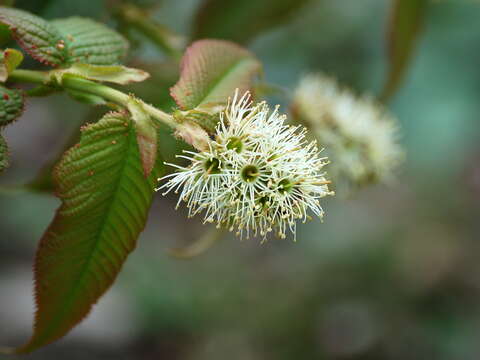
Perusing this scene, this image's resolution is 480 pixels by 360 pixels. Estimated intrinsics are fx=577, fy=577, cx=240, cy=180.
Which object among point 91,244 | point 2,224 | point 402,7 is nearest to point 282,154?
point 91,244

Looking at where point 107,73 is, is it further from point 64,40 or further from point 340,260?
point 340,260

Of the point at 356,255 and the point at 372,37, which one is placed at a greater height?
the point at 372,37

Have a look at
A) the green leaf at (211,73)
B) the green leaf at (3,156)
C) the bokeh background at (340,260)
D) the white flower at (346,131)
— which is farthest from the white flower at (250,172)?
the bokeh background at (340,260)

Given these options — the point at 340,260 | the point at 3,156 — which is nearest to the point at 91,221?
the point at 3,156

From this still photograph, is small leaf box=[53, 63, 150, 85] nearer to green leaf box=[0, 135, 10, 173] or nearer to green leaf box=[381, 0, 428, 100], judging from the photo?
green leaf box=[0, 135, 10, 173]

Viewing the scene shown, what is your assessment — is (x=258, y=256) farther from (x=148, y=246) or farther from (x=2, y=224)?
(x=2, y=224)

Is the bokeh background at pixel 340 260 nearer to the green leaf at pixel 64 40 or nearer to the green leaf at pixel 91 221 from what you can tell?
the green leaf at pixel 64 40

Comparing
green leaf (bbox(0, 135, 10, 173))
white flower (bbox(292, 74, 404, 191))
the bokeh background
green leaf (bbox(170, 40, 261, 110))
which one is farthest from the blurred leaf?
the bokeh background
